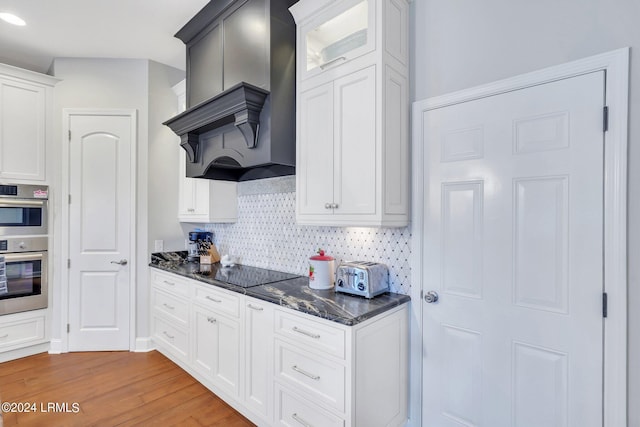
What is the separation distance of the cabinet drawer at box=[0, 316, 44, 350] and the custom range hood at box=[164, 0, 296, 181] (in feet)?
7.29

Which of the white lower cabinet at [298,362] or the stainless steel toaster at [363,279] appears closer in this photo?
the white lower cabinet at [298,362]

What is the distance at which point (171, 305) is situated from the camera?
2900 millimetres

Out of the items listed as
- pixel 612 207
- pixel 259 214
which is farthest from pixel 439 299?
pixel 259 214

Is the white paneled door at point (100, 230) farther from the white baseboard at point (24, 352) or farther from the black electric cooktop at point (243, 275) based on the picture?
the black electric cooktop at point (243, 275)

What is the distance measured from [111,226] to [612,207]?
3.85m

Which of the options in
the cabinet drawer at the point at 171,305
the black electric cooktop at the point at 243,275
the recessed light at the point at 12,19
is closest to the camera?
the black electric cooktop at the point at 243,275

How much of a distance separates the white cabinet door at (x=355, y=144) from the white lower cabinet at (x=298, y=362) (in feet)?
2.18

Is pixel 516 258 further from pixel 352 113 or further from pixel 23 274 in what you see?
pixel 23 274

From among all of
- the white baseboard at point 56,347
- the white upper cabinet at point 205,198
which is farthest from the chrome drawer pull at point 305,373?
the white baseboard at point 56,347

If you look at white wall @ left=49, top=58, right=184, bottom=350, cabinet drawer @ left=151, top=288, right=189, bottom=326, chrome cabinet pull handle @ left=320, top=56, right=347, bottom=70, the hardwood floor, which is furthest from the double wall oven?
chrome cabinet pull handle @ left=320, top=56, right=347, bottom=70

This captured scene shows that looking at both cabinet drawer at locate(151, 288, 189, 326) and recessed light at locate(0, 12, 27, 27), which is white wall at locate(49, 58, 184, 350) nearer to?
cabinet drawer at locate(151, 288, 189, 326)

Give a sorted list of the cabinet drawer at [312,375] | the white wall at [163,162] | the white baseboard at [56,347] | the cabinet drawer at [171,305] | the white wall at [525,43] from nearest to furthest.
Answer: the white wall at [525,43], the cabinet drawer at [312,375], the cabinet drawer at [171,305], the white baseboard at [56,347], the white wall at [163,162]

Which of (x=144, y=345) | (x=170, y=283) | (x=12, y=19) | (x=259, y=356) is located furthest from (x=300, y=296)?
(x=12, y=19)

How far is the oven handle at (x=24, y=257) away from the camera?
2.93 m
